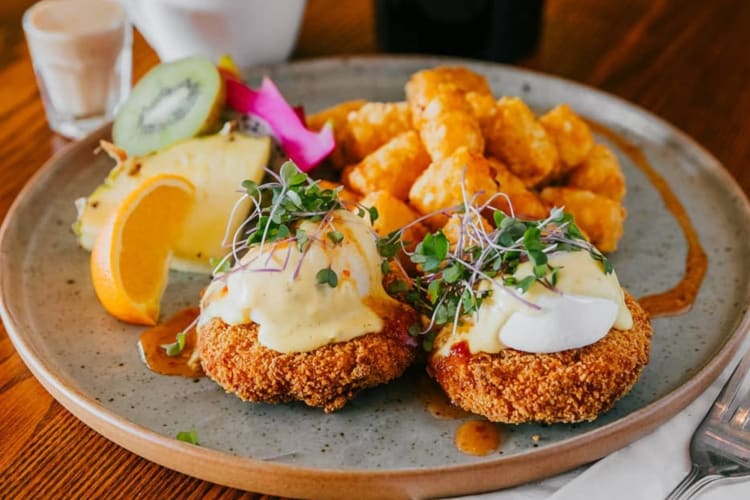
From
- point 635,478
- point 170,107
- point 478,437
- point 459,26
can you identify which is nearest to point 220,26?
point 170,107

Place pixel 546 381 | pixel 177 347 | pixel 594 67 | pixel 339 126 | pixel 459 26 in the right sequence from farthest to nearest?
pixel 594 67
pixel 459 26
pixel 339 126
pixel 177 347
pixel 546 381

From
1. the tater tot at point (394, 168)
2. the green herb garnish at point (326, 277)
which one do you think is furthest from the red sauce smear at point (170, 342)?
the tater tot at point (394, 168)

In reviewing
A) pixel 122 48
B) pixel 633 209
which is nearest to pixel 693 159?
pixel 633 209

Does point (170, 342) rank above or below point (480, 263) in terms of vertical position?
below

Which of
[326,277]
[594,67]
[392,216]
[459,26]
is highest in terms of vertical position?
[326,277]

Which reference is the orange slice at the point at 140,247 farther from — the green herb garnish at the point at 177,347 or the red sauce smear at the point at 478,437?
the red sauce smear at the point at 478,437

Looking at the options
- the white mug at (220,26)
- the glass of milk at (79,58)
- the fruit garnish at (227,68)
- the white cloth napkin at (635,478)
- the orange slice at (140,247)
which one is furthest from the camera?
the white mug at (220,26)

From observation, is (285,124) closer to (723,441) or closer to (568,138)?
(568,138)
